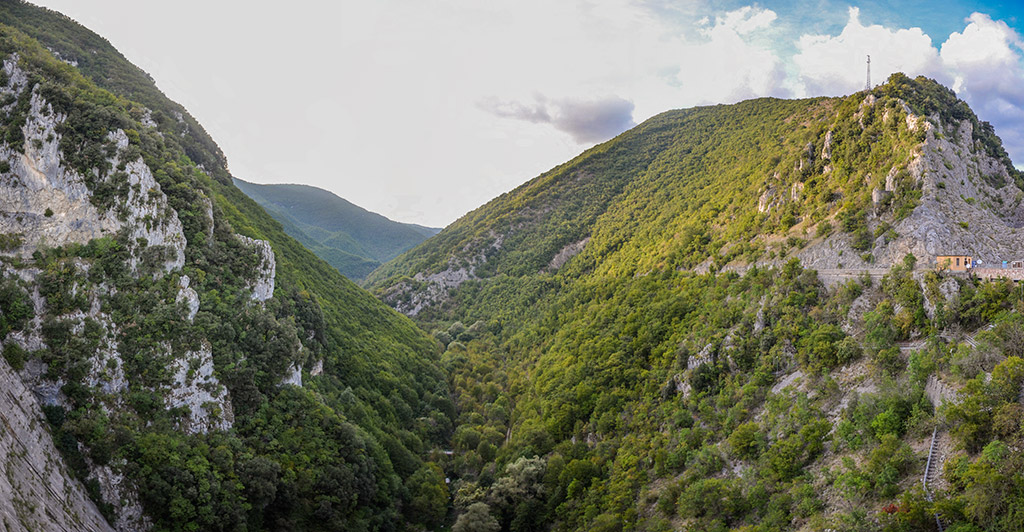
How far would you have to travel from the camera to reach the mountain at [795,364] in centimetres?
3056

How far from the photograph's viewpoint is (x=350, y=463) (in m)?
59.9

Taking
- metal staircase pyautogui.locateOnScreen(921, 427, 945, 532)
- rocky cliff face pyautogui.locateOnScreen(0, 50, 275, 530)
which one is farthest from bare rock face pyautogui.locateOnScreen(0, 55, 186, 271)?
metal staircase pyautogui.locateOnScreen(921, 427, 945, 532)

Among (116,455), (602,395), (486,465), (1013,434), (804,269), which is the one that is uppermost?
(804,269)

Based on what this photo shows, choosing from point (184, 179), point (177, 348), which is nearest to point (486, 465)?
point (177, 348)

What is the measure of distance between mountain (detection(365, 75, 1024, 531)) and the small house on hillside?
2.66 ft

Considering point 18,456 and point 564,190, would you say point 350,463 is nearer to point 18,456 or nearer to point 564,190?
point 18,456

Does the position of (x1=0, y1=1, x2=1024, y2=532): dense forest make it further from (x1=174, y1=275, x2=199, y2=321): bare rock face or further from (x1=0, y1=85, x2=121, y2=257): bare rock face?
(x1=0, y1=85, x2=121, y2=257): bare rock face

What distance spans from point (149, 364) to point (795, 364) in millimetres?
63249

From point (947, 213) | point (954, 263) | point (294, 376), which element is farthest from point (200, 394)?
point (947, 213)

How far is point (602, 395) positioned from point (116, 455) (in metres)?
53.9

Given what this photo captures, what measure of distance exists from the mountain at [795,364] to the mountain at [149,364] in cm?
1757

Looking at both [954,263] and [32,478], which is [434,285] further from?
[954,263]

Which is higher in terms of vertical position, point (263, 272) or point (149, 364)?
point (263, 272)

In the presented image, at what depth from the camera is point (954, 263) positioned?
40.9 m
